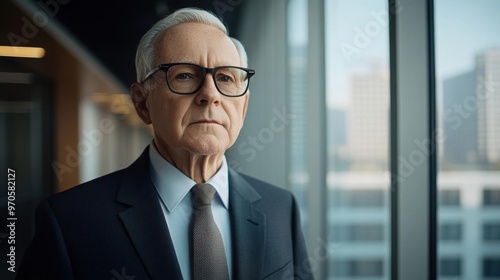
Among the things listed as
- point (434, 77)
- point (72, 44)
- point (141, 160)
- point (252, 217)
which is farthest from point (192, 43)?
point (72, 44)

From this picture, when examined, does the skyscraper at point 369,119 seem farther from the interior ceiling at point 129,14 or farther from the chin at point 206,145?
the chin at point 206,145

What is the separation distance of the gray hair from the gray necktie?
288 mm

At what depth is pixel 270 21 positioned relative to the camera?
201 cm

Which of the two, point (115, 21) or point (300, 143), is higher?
point (115, 21)

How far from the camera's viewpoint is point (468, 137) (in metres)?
0.91

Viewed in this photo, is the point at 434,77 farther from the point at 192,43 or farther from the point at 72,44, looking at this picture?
the point at 72,44

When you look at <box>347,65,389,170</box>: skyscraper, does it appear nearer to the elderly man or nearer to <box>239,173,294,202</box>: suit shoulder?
<box>239,173,294,202</box>: suit shoulder

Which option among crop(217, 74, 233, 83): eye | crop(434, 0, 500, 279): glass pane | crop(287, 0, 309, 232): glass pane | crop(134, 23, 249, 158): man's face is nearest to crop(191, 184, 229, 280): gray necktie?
crop(134, 23, 249, 158): man's face

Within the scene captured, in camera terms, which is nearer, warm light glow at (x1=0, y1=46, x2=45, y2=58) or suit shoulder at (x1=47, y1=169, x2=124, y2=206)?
suit shoulder at (x1=47, y1=169, x2=124, y2=206)

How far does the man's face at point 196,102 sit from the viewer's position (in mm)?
910

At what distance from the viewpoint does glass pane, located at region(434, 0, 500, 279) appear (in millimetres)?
847

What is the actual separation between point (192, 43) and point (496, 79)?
60 cm

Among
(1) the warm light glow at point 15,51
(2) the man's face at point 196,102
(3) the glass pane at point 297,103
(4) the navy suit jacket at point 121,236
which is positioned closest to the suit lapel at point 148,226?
(4) the navy suit jacket at point 121,236

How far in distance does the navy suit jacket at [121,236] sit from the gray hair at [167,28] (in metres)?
0.21
